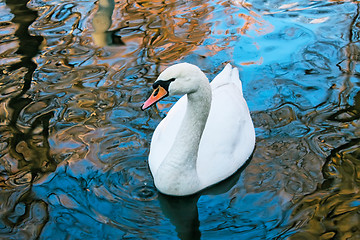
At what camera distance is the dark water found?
182 inches

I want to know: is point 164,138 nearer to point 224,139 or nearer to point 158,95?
point 224,139

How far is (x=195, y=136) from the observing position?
186 inches

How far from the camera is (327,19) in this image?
831cm

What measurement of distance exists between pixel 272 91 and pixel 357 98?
1.04m

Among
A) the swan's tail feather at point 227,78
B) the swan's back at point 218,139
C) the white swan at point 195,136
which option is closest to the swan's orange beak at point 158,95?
the white swan at point 195,136

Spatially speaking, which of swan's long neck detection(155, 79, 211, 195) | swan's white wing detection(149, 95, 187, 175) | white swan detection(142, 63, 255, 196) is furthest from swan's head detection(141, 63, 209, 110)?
swan's white wing detection(149, 95, 187, 175)

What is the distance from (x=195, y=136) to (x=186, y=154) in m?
0.19

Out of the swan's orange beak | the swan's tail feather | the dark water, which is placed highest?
the swan's orange beak

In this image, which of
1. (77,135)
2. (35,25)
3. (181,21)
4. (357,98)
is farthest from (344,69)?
(35,25)

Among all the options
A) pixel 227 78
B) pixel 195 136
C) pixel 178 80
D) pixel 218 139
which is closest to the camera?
pixel 178 80

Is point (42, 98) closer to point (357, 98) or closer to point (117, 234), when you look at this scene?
point (117, 234)

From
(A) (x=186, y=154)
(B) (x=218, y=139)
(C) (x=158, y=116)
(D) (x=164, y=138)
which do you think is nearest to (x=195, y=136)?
(A) (x=186, y=154)

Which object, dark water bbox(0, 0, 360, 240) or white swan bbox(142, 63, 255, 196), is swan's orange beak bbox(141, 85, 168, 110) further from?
dark water bbox(0, 0, 360, 240)

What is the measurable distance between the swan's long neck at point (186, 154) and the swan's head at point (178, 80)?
225 millimetres
